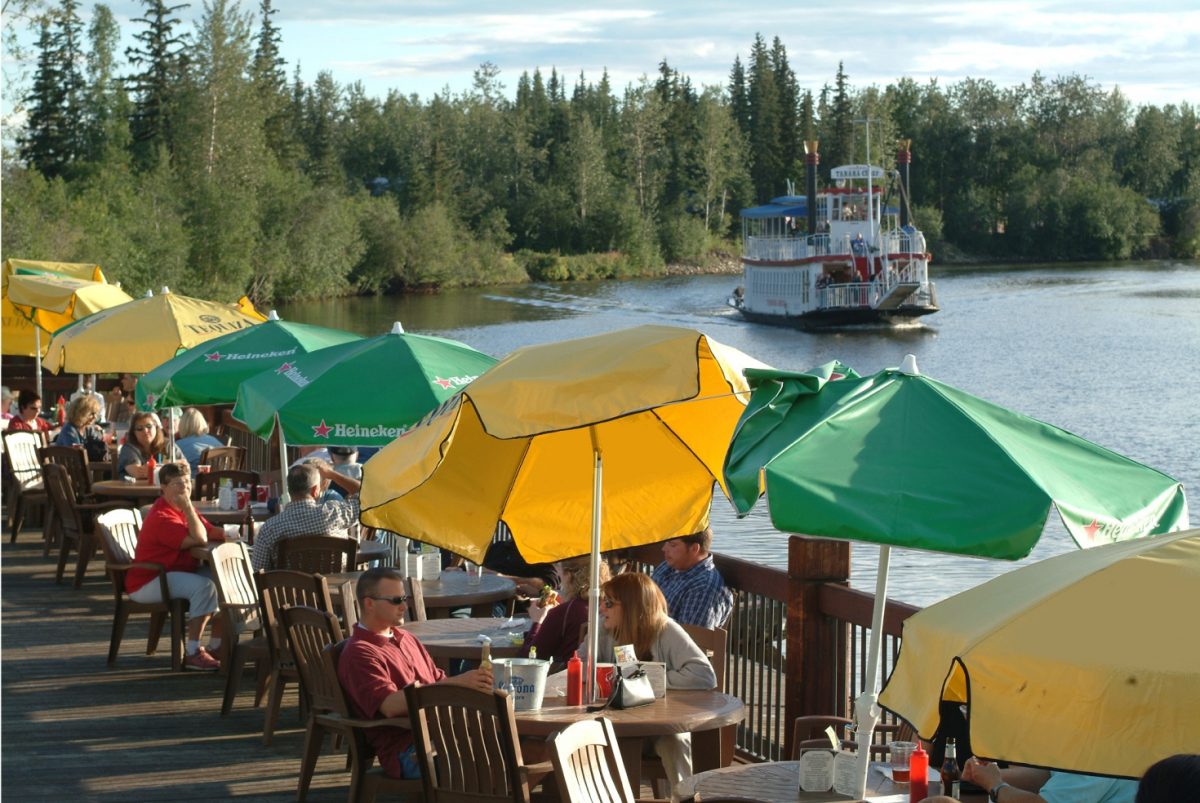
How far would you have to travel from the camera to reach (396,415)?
884 cm

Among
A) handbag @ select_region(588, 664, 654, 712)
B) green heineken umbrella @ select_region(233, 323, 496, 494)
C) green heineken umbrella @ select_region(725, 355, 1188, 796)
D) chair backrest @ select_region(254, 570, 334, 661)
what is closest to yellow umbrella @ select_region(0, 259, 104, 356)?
green heineken umbrella @ select_region(233, 323, 496, 494)

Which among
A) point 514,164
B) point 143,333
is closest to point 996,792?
point 143,333

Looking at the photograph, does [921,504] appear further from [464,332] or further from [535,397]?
[464,332]

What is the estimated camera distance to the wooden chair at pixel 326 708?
257 inches

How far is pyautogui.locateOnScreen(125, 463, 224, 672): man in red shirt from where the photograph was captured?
9.89 meters

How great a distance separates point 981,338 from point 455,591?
2089 inches

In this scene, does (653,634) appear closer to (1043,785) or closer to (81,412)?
(1043,785)

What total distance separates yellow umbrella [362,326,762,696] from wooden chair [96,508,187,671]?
3394mm

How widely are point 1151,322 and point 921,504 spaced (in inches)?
2514

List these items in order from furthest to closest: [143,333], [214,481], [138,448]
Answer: [138,448] < [143,333] < [214,481]

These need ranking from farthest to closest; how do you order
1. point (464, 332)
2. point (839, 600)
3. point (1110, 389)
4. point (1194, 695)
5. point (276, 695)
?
1. point (464, 332)
2. point (1110, 389)
3. point (276, 695)
4. point (839, 600)
5. point (1194, 695)

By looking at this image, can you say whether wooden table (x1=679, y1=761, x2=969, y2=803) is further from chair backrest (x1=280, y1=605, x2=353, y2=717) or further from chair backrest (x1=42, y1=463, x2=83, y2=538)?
chair backrest (x1=42, y1=463, x2=83, y2=538)

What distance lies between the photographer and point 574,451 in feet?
24.6

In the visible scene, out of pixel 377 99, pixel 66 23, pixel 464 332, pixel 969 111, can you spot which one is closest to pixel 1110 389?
pixel 464 332
